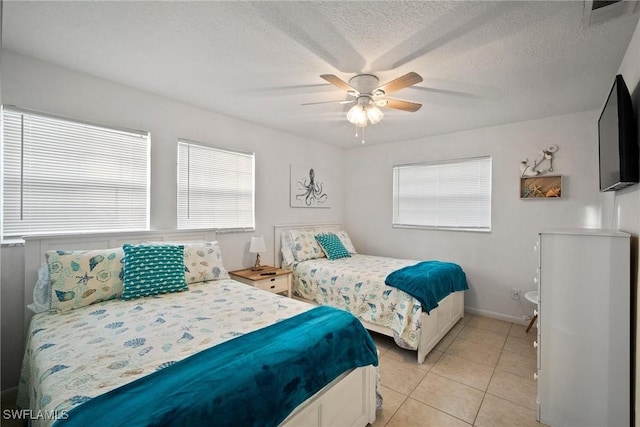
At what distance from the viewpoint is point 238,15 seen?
5.63 ft

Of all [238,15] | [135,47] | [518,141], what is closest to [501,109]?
[518,141]

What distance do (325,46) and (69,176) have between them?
2.23 m

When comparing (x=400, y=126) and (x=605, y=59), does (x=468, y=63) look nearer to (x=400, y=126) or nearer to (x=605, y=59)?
(x=605, y=59)

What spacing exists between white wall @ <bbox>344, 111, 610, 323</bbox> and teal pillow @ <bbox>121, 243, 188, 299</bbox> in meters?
3.11

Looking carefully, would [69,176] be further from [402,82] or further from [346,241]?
[346,241]

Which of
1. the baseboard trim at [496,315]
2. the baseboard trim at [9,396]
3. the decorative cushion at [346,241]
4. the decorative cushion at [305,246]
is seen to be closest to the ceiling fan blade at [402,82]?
the decorative cushion at [305,246]

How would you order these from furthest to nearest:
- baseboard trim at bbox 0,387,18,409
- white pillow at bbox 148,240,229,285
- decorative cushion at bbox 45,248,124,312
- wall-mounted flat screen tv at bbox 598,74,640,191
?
white pillow at bbox 148,240,229,285
baseboard trim at bbox 0,387,18,409
decorative cushion at bbox 45,248,124,312
wall-mounted flat screen tv at bbox 598,74,640,191

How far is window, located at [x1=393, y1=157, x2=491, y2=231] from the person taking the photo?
3.79 meters

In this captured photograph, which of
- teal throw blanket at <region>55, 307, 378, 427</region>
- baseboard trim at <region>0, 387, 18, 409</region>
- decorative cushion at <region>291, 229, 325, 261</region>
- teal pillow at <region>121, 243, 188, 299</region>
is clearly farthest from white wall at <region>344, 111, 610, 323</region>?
baseboard trim at <region>0, 387, 18, 409</region>

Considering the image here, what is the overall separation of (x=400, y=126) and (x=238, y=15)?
2506mm

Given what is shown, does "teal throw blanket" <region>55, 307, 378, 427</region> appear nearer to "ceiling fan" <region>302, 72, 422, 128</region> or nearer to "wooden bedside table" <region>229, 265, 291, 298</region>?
"wooden bedside table" <region>229, 265, 291, 298</region>

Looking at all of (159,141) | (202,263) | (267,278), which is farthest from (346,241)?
(159,141)

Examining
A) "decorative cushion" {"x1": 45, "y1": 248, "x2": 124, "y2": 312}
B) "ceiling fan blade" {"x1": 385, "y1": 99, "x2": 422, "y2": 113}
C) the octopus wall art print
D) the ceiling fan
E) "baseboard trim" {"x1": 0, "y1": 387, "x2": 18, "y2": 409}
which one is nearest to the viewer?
"decorative cushion" {"x1": 45, "y1": 248, "x2": 124, "y2": 312}

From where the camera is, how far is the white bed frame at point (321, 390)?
152cm
